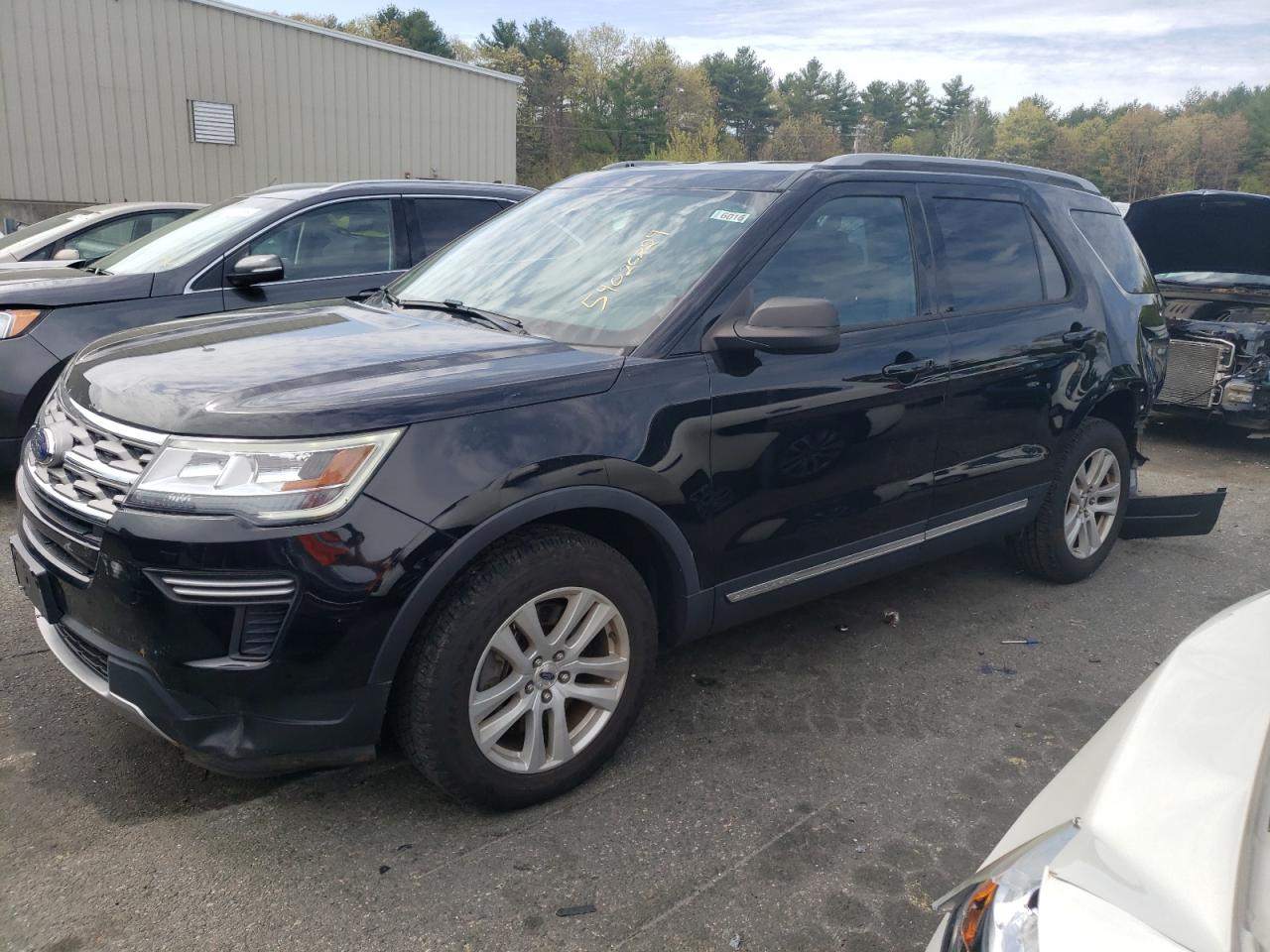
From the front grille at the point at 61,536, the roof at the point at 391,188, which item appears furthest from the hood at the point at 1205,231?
the front grille at the point at 61,536

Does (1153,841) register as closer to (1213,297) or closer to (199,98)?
(1213,297)

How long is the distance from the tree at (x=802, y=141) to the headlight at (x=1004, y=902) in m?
72.2

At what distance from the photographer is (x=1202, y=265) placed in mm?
8539

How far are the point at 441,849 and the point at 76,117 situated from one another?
20646 millimetres

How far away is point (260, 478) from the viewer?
7.72 ft

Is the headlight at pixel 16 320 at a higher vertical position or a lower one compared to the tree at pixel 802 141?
lower

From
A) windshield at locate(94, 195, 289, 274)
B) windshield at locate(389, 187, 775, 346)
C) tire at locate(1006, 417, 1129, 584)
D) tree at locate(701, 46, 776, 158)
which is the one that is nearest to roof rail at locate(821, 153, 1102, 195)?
windshield at locate(389, 187, 775, 346)

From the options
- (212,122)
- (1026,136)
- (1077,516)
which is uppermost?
(1026,136)

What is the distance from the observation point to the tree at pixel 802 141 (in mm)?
72250

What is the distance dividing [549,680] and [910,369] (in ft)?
5.83

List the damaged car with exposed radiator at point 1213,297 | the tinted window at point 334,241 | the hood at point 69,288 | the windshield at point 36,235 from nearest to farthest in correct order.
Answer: the hood at point 69,288
the tinted window at point 334,241
the damaged car with exposed radiator at point 1213,297
the windshield at point 36,235

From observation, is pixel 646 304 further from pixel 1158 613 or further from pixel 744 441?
pixel 1158 613

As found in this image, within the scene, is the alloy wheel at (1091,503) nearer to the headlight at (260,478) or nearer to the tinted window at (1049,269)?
the tinted window at (1049,269)

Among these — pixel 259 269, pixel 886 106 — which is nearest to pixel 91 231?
pixel 259 269
